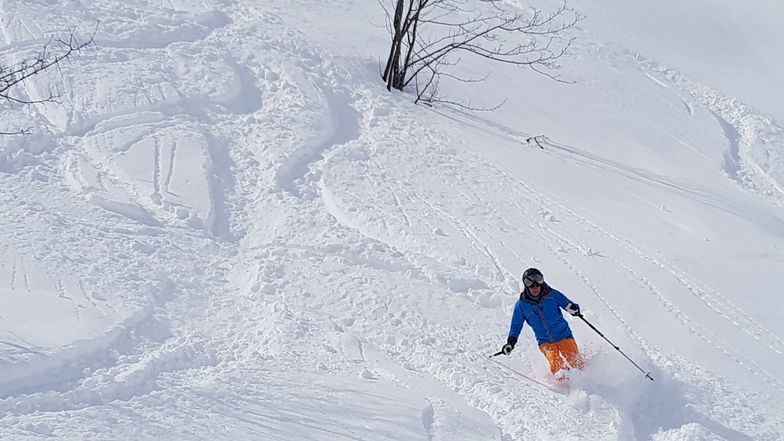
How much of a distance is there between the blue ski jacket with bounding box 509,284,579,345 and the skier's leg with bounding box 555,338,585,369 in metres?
0.05

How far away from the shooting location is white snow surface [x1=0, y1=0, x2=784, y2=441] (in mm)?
7785

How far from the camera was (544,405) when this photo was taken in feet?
26.5

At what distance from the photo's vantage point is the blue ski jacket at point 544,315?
27.8 ft

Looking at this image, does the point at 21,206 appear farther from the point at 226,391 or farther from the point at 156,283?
the point at 226,391

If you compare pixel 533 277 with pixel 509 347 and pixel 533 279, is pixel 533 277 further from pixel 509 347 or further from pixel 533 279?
pixel 509 347

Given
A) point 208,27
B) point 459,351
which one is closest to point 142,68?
point 208,27

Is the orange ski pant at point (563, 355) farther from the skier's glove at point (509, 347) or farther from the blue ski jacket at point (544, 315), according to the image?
the skier's glove at point (509, 347)

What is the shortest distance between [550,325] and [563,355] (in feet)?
1.06

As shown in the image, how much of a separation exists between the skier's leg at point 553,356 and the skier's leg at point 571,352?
0.16 feet

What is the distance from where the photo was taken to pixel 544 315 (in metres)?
8.53

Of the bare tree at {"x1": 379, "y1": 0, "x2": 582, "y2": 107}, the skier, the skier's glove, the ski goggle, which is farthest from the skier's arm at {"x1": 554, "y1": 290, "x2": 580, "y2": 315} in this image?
the bare tree at {"x1": 379, "y1": 0, "x2": 582, "y2": 107}

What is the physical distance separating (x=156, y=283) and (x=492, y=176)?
5.46 metres

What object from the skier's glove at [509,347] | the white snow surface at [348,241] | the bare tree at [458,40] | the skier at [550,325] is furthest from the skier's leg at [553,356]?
the bare tree at [458,40]

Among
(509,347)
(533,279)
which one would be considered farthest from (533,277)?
(509,347)
